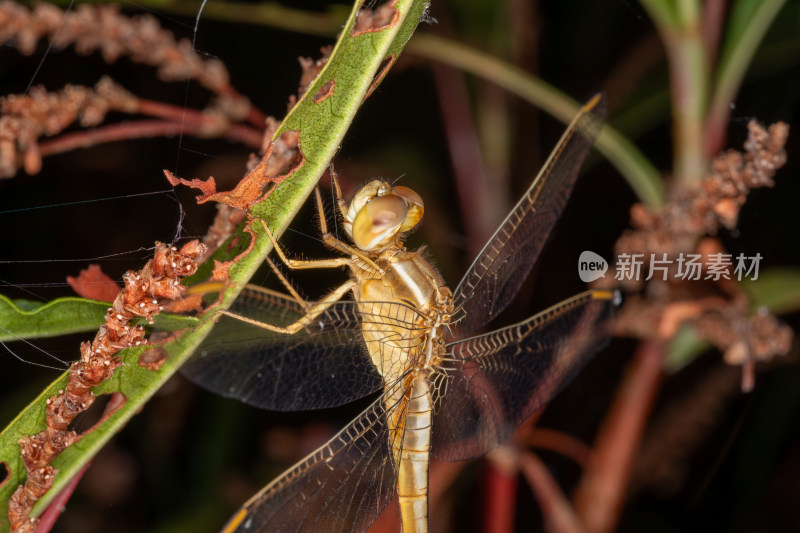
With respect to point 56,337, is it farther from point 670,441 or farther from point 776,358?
point 776,358

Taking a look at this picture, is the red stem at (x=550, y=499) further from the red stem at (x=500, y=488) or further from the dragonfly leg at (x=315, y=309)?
the dragonfly leg at (x=315, y=309)

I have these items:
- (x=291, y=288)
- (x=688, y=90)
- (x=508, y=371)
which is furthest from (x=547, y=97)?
(x=291, y=288)

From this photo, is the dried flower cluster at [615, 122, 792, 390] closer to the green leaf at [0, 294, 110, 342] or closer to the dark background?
the dark background

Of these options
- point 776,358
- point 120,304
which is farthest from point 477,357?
point 776,358

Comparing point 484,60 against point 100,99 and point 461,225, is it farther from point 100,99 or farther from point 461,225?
point 100,99

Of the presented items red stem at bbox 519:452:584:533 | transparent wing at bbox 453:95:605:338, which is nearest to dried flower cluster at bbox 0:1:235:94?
transparent wing at bbox 453:95:605:338

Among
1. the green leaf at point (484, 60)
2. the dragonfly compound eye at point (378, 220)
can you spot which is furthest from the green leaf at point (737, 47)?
the dragonfly compound eye at point (378, 220)
